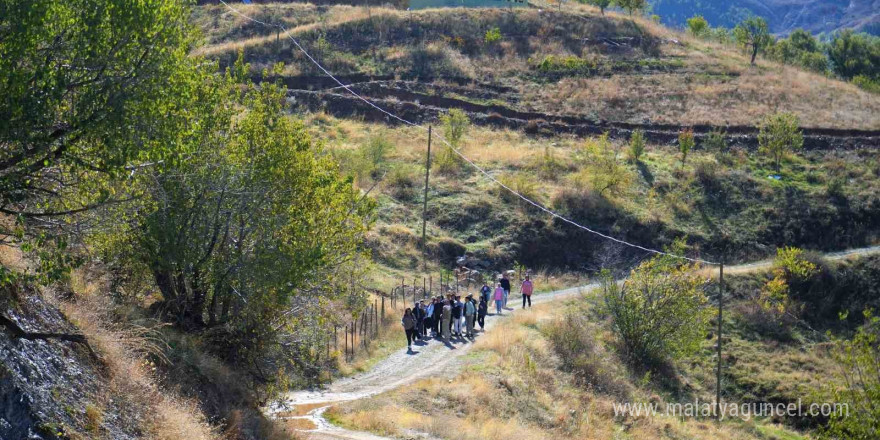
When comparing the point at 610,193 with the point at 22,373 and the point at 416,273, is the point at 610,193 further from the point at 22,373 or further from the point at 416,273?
the point at 22,373

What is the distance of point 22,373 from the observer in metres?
10.4

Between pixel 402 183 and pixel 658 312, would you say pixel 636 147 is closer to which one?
pixel 402 183

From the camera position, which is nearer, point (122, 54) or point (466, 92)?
point (122, 54)

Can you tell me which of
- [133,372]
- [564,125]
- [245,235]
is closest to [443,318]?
[245,235]

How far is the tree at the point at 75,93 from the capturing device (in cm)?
1027

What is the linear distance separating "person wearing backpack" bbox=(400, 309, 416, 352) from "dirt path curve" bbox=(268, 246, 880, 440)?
241mm

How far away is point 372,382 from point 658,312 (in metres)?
11.7

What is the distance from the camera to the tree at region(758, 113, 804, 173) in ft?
163

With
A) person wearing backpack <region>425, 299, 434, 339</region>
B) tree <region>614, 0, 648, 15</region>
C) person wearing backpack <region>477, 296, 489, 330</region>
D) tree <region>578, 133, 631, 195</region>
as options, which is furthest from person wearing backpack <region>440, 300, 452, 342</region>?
tree <region>614, 0, 648, 15</region>

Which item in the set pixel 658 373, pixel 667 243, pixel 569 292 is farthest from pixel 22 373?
pixel 667 243

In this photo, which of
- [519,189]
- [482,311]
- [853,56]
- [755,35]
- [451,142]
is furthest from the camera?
[853,56]

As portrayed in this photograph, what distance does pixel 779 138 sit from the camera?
49.7 metres

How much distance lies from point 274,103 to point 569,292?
20055mm

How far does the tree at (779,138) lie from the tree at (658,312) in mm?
24048
